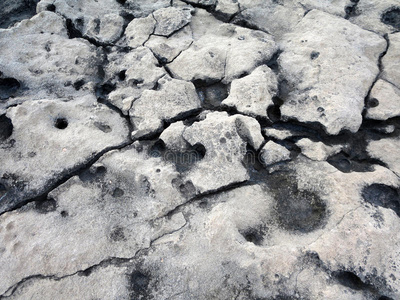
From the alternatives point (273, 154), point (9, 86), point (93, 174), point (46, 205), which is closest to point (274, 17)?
point (273, 154)

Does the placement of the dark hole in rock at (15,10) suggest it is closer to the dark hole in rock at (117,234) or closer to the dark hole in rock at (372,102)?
the dark hole in rock at (117,234)

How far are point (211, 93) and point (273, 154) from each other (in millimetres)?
669

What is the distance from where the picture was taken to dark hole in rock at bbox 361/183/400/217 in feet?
5.30

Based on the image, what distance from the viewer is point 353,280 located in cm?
140

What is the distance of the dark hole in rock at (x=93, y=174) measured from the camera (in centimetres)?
178

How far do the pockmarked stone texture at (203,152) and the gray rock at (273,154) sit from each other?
13mm

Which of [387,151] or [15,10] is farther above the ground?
[15,10]

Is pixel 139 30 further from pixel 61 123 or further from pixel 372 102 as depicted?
pixel 372 102

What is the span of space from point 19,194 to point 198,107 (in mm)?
1148

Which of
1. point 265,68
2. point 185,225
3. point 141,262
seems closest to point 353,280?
point 185,225

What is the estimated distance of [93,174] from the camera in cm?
180

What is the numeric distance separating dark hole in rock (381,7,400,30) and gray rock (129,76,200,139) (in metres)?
1.73

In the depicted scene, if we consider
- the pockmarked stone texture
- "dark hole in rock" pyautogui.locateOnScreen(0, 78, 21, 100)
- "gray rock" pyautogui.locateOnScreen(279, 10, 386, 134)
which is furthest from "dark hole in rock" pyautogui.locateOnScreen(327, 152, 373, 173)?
"dark hole in rock" pyautogui.locateOnScreen(0, 78, 21, 100)

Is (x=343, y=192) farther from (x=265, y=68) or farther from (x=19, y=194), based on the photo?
(x=19, y=194)
